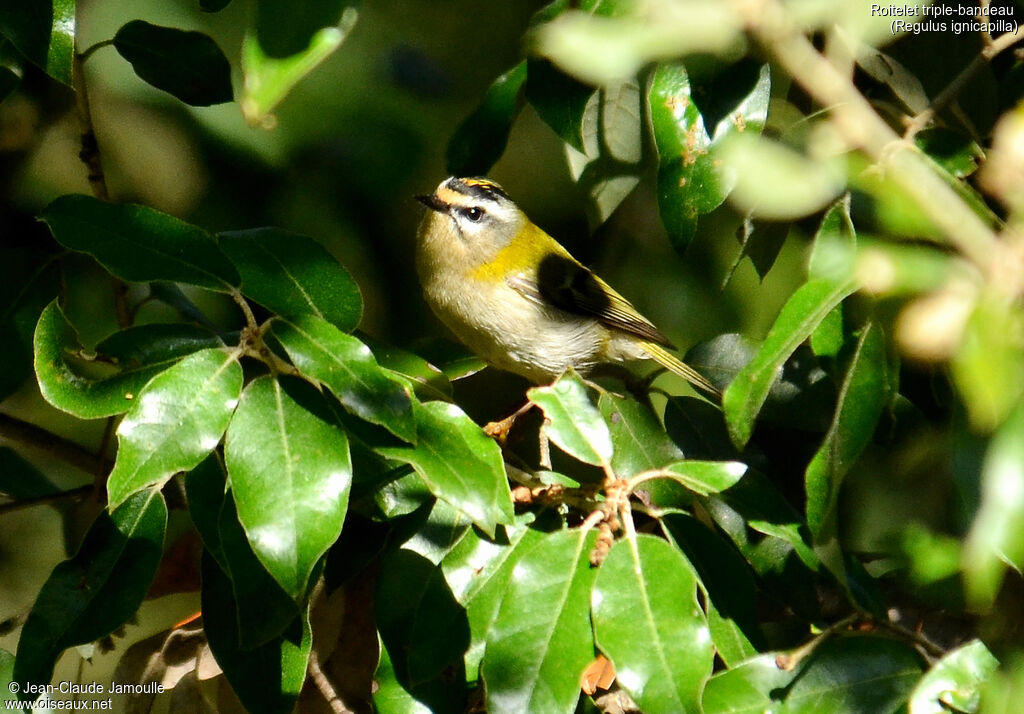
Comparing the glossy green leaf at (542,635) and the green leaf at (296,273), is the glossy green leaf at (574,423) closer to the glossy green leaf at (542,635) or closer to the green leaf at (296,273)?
the glossy green leaf at (542,635)

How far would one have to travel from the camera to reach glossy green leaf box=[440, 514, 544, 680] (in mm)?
1410

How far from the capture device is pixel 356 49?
11.9 feet

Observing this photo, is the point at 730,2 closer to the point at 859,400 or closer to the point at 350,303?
the point at 859,400

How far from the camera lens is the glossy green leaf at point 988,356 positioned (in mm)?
572

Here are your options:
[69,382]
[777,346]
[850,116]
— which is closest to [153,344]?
[69,382]

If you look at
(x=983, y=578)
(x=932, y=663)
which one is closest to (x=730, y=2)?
(x=983, y=578)

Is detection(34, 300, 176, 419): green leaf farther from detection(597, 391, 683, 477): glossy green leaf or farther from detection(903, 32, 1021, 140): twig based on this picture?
detection(903, 32, 1021, 140): twig

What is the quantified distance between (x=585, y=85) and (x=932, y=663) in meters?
1.06

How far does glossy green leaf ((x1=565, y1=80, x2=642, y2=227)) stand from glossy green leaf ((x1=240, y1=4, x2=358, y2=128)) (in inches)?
44.8

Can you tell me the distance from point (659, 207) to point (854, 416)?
0.52m

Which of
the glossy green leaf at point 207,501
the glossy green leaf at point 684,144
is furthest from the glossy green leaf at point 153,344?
the glossy green leaf at point 684,144

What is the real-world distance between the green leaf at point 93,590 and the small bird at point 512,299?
1.42 metres

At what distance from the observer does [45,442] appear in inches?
81.0

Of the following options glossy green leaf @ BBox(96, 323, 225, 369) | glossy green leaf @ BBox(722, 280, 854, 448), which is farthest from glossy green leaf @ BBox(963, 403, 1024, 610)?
glossy green leaf @ BBox(96, 323, 225, 369)
